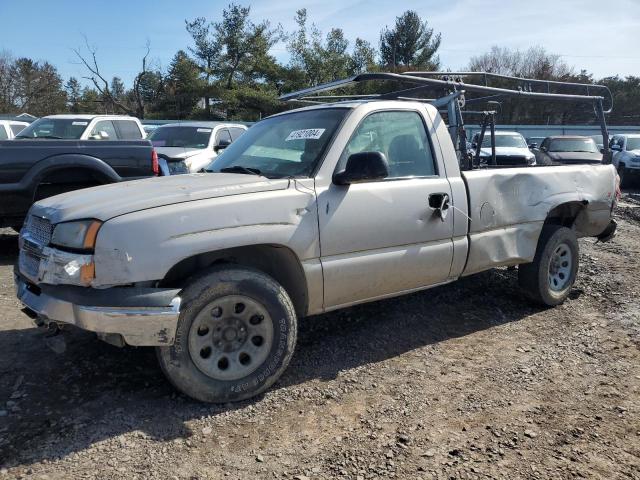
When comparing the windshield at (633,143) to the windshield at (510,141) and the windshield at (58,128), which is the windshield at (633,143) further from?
the windshield at (58,128)

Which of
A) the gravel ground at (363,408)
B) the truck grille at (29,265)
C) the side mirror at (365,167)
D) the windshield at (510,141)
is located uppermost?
the side mirror at (365,167)

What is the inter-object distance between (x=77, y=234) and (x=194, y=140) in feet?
29.0

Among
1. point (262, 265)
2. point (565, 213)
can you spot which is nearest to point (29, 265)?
point (262, 265)

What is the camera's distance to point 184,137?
11.5m

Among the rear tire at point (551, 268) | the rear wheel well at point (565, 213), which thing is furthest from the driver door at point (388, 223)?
the rear wheel well at point (565, 213)

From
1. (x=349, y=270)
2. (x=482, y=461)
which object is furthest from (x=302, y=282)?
(x=482, y=461)

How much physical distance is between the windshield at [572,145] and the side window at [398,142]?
44.9 feet

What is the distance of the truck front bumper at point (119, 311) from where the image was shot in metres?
2.81

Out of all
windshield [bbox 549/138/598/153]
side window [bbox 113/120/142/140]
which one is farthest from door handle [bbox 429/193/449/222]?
windshield [bbox 549/138/598/153]

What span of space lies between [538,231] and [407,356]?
181cm

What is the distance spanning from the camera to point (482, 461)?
274cm

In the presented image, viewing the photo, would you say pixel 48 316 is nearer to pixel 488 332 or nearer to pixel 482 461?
pixel 482 461

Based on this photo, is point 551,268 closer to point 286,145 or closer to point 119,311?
point 286,145

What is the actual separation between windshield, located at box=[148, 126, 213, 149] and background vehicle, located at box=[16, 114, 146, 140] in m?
1.09
